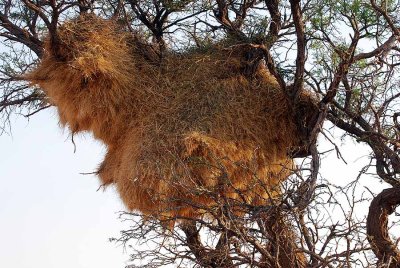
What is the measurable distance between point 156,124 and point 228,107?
0.59 meters

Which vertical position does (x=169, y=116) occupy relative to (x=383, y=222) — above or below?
above

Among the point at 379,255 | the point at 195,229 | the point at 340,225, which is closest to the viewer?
the point at 340,225

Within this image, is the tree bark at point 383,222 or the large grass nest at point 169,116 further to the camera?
the tree bark at point 383,222

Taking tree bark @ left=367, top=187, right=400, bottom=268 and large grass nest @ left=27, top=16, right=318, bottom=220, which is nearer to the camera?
large grass nest @ left=27, top=16, right=318, bottom=220

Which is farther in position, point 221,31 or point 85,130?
point 221,31

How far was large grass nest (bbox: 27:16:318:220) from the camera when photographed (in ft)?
18.7

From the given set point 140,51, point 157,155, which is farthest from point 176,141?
point 140,51

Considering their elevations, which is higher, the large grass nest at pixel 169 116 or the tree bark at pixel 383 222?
the large grass nest at pixel 169 116

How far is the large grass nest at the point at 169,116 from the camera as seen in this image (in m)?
5.69

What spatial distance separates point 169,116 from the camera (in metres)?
6.04

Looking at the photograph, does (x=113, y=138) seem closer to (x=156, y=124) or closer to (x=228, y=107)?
(x=156, y=124)

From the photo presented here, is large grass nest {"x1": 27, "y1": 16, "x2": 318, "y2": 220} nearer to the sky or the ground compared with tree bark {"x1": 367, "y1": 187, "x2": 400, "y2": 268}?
nearer to the sky

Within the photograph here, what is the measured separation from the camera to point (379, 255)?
5926 mm

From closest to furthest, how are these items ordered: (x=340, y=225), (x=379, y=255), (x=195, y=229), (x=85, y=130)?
(x=340, y=225) < (x=379, y=255) < (x=85, y=130) < (x=195, y=229)
